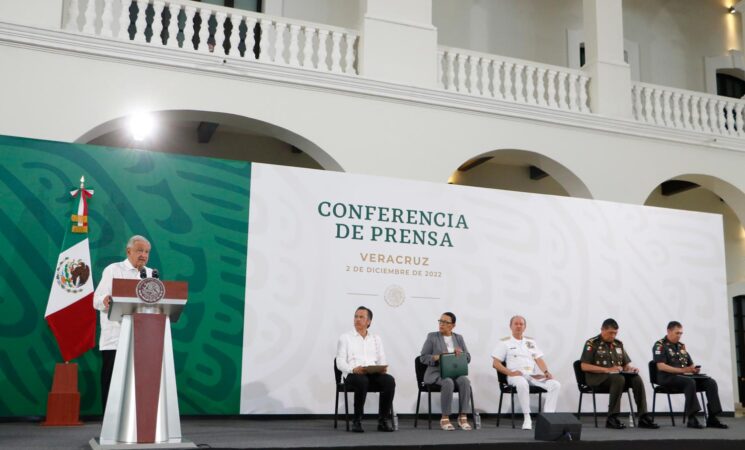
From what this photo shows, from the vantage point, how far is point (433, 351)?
687 centimetres

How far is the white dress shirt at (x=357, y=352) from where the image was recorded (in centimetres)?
643

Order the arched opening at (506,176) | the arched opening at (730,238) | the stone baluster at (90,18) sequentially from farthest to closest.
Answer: the arched opening at (730,238)
the arched opening at (506,176)
the stone baluster at (90,18)

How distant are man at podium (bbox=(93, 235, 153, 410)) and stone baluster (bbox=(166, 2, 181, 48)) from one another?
11.5 feet

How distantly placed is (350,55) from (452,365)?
396 centimetres

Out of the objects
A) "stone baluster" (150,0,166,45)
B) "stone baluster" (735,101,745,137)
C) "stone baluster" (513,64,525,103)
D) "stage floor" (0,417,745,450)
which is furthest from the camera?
"stone baluster" (735,101,745,137)

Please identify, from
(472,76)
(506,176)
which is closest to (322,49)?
(472,76)

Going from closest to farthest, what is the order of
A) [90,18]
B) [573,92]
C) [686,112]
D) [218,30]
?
[90,18]
[218,30]
[573,92]
[686,112]

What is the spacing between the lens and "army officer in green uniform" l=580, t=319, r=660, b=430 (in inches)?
278

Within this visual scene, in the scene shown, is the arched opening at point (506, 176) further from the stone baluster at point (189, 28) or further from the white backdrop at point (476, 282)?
the stone baluster at point (189, 28)

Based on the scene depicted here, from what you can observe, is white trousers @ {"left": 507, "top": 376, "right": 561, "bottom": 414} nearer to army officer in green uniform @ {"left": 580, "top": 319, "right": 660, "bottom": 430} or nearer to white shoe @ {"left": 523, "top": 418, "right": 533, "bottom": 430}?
white shoe @ {"left": 523, "top": 418, "right": 533, "bottom": 430}

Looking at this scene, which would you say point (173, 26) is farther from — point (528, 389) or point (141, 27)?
point (528, 389)

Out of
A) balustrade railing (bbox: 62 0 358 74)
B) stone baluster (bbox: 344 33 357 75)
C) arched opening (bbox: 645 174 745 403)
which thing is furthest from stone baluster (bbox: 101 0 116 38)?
arched opening (bbox: 645 174 745 403)

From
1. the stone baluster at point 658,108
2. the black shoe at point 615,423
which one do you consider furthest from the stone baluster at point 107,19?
the stone baluster at point 658,108

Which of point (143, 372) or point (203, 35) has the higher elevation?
point (203, 35)
